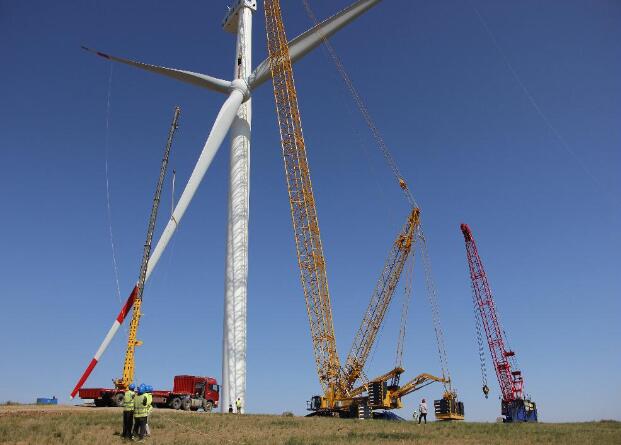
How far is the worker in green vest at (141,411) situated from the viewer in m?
20.8

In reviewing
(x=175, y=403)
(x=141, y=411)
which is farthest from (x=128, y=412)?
(x=175, y=403)

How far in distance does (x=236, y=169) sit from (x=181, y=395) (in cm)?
2490

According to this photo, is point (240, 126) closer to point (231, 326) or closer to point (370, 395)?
point (231, 326)

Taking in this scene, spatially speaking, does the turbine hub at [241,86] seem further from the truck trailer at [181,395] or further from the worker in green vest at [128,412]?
the worker in green vest at [128,412]

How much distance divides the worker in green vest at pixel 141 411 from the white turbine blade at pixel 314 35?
49487 millimetres

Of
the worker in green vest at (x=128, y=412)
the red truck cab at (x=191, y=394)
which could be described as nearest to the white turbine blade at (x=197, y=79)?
the red truck cab at (x=191, y=394)

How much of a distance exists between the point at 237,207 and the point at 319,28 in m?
22.0

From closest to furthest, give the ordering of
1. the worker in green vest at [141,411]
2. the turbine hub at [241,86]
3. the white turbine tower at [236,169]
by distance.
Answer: the worker in green vest at [141,411]
the white turbine tower at [236,169]
the turbine hub at [241,86]

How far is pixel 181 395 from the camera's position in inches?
2016

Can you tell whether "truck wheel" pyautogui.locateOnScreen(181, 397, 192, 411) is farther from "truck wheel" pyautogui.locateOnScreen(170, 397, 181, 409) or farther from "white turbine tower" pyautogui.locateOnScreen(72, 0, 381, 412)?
"white turbine tower" pyautogui.locateOnScreen(72, 0, 381, 412)

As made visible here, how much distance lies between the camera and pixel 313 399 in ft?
222

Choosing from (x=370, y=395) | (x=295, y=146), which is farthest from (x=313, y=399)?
(x=295, y=146)

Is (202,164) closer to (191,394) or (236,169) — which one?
(236,169)

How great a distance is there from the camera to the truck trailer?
157 ft
